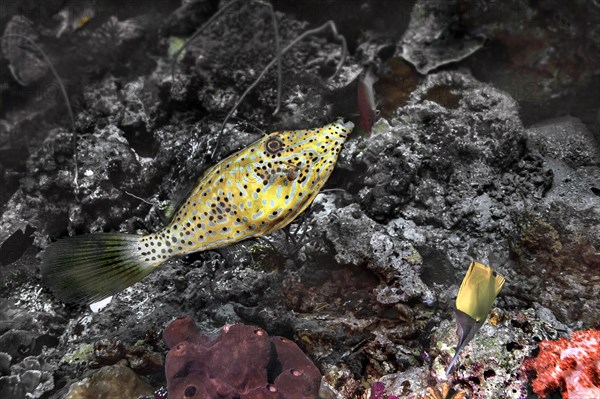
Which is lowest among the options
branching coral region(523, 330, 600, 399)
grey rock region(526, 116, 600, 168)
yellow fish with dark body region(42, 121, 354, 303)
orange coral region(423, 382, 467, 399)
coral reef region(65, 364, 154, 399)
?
coral reef region(65, 364, 154, 399)

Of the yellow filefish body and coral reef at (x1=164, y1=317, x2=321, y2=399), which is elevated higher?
the yellow filefish body

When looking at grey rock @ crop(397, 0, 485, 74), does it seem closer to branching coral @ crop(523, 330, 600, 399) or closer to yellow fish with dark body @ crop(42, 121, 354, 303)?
yellow fish with dark body @ crop(42, 121, 354, 303)

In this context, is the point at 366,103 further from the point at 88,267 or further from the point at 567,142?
the point at 88,267

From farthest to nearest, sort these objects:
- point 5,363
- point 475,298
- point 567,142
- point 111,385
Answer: point 567,142, point 5,363, point 111,385, point 475,298

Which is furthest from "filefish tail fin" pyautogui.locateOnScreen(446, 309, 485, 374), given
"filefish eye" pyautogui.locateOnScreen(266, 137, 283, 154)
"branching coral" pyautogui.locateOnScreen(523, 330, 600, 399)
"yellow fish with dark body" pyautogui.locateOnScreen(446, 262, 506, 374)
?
"filefish eye" pyautogui.locateOnScreen(266, 137, 283, 154)

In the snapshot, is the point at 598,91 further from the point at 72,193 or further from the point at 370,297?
the point at 72,193

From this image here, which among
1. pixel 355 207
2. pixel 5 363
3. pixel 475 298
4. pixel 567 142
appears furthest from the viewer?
pixel 567 142

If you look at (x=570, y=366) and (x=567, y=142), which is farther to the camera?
(x=567, y=142)

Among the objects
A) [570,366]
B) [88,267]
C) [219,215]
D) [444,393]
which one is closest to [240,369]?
[219,215]
